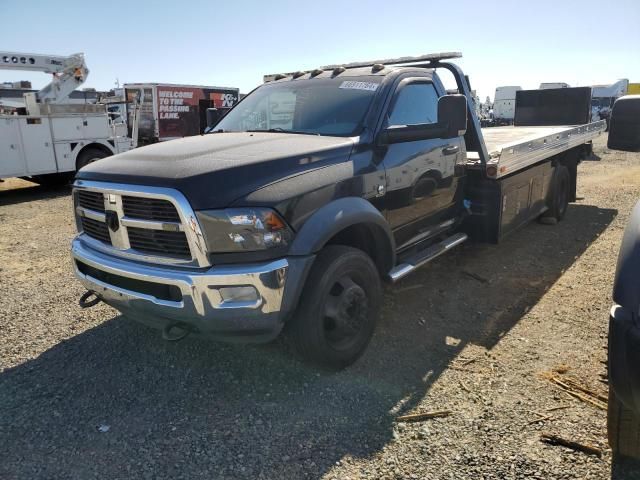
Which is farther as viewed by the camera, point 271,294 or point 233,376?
point 233,376

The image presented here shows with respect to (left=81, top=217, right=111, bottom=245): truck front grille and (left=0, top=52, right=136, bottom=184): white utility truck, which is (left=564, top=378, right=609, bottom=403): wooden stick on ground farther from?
(left=0, top=52, right=136, bottom=184): white utility truck

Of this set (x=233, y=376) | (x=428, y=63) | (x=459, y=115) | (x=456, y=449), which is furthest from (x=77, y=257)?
(x=428, y=63)

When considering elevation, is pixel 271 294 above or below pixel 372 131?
below

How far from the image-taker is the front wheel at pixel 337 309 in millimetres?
3090

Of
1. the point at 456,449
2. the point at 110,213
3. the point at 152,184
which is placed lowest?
the point at 456,449

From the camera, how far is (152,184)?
2.91m

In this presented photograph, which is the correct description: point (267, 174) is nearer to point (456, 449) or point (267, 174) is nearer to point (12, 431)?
point (456, 449)

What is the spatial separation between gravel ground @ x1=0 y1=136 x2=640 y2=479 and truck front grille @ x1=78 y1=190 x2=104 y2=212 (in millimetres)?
1137

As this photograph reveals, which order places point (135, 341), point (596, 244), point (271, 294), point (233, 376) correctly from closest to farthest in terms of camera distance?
point (271, 294), point (233, 376), point (135, 341), point (596, 244)

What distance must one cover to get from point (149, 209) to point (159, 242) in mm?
205

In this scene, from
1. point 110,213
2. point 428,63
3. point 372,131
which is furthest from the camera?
point 428,63

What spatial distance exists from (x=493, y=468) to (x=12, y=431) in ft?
8.85

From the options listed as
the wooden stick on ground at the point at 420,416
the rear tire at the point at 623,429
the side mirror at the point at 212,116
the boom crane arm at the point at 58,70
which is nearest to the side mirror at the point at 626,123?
the rear tire at the point at 623,429

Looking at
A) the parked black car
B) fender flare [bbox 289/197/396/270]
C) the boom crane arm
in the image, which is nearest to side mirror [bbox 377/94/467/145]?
fender flare [bbox 289/197/396/270]
